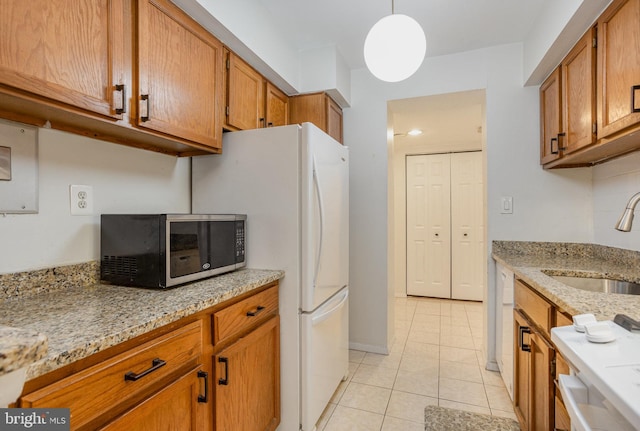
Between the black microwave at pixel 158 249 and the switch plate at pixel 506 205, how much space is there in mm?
1994

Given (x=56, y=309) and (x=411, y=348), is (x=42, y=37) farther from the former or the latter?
(x=411, y=348)

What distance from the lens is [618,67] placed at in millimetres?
1364

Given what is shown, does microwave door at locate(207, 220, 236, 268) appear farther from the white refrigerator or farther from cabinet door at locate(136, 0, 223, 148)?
cabinet door at locate(136, 0, 223, 148)

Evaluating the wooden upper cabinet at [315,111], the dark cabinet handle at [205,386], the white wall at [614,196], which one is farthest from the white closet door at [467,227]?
the dark cabinet handle at [205,386]

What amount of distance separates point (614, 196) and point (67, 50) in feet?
8.93

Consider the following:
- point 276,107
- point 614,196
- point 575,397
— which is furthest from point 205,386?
point 614,196

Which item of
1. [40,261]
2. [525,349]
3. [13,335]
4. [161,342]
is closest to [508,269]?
[525,349]

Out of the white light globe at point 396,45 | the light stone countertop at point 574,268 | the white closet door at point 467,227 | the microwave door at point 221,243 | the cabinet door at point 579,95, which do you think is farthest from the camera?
the white closet door at point 467,227

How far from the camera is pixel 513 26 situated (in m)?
2.10

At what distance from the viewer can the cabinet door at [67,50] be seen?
0.86 metres

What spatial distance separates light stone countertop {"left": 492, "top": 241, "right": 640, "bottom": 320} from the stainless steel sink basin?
3 centimetres

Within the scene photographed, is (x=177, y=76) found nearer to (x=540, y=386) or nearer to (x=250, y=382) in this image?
(x=250, y=382)

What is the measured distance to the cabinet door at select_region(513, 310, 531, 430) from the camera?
1492 millimetres

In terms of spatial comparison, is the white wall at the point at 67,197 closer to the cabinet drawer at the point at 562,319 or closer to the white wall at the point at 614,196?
the cabinet drawer at the point at 562,319
